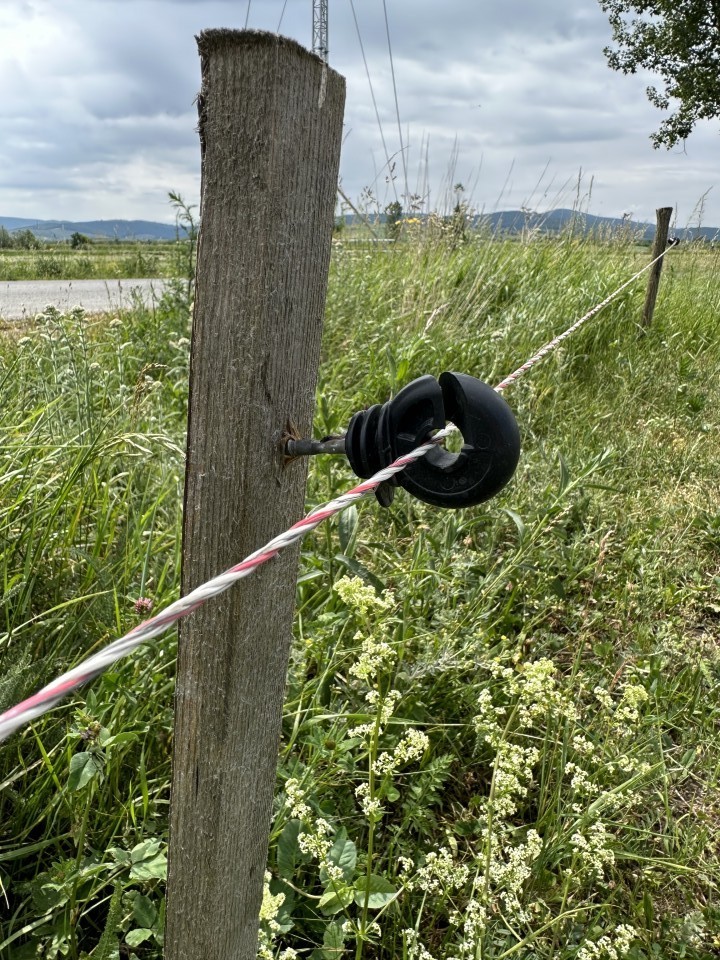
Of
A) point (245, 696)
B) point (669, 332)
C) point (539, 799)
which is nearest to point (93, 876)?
point (245, 696)

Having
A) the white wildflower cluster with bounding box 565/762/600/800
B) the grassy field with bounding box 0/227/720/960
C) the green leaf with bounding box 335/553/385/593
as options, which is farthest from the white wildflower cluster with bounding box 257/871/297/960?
the green leaf with bounding box 335/553/385/593

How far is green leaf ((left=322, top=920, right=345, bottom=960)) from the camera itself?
55.0 inches

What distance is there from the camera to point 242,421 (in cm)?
85

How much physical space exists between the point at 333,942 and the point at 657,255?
6891mm

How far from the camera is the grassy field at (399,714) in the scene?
144 cm

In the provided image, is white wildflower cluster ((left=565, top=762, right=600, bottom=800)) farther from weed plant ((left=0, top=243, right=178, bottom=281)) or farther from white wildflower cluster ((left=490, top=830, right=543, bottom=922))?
weed plant ((left=0, top=243, right=178, bottom=281))

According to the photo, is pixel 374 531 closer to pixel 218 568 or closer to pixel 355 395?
pixel 355 395

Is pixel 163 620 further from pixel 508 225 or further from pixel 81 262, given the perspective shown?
pixel 81 262

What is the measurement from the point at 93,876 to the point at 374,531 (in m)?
1.76

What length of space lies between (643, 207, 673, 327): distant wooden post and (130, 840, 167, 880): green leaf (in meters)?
6.32

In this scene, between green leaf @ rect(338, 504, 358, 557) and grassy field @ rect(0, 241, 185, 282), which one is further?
grassy field @ rect(0, 241, 185, 282)

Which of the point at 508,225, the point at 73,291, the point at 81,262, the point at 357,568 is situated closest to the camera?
the point at 357,568

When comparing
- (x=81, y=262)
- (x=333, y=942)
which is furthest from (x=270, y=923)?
(x=81, y=262)

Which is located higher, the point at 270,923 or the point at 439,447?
the point at 439,447
